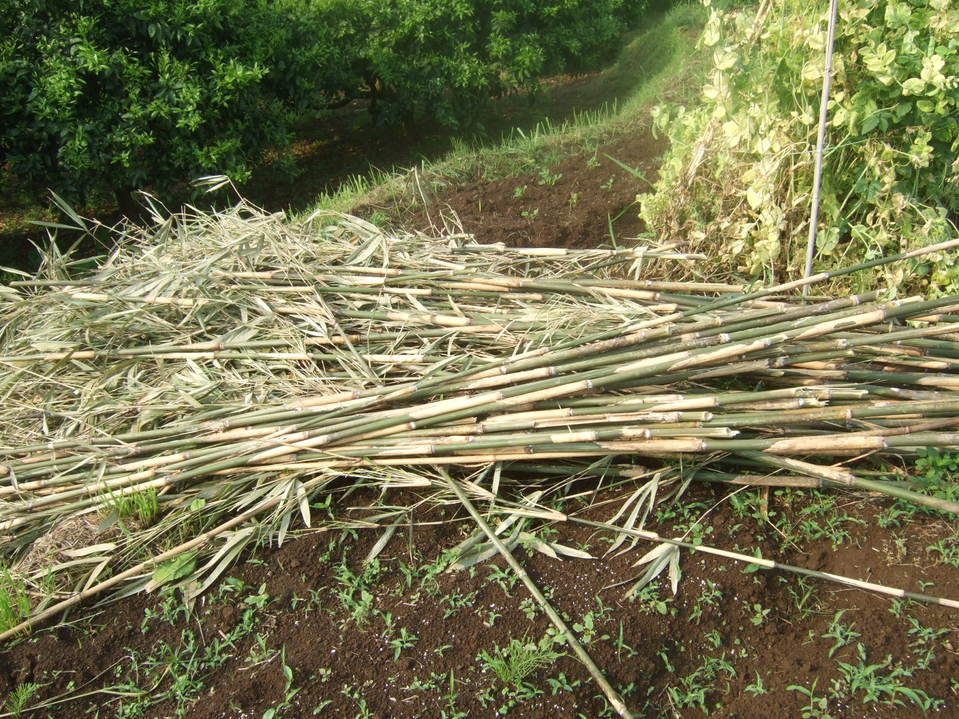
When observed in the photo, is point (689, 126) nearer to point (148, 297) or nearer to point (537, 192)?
point (537, 192)

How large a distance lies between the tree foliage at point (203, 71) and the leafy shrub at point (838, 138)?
128 inches

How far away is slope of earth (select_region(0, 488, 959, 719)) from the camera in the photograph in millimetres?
2031

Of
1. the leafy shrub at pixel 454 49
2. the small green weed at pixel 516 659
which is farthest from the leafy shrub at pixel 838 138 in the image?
the leafy shrub at pixel 454 49

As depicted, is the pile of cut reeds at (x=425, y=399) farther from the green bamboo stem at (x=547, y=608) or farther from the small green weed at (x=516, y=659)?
the small green weed at (x=516, y=659)

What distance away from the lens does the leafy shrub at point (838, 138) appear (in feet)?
9.83

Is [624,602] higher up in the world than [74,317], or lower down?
lower down

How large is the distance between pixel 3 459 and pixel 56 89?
308cm

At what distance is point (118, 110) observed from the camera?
5.27 m

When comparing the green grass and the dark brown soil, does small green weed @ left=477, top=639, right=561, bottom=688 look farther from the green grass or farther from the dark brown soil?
the green grass

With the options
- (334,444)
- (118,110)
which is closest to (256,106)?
(118,110)

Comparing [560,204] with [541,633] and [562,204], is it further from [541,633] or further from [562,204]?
[541,633]

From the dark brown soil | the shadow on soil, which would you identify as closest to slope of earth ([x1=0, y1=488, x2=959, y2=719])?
the dark brown soil

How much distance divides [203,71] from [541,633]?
15.3ft

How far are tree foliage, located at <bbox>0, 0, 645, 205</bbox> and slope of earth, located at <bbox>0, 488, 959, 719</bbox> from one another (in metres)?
3.80
